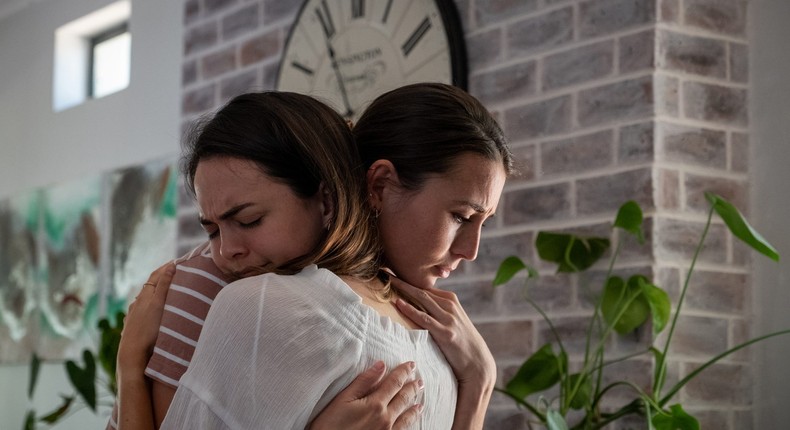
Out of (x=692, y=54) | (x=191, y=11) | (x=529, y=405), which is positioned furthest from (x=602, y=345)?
(x=191, y=11)

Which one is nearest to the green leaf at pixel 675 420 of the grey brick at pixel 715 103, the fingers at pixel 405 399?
the grey brick at pixel 715 103

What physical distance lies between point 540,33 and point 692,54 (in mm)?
366

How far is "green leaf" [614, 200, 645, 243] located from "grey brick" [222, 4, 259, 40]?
1712 millimetres

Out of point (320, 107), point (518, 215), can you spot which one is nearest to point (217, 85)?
point (518, 215)

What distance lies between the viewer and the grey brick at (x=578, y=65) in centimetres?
243

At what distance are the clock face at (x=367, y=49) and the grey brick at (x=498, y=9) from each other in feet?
0.22

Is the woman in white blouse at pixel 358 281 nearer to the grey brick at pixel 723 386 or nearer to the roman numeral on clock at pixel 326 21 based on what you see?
the grey brick at pixel 723 386

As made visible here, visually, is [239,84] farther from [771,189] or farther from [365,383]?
[365,383]

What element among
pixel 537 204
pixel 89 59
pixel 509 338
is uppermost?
pixel 89 59

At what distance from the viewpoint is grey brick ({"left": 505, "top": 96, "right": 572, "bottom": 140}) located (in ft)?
8.22

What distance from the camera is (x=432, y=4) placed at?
9.35ft

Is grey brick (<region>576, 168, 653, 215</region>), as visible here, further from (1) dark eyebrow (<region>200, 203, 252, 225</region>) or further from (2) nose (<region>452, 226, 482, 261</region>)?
(1) dark eyebrow (<region>200, 203, 252, 225</region>)

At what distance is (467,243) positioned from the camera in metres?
1.38

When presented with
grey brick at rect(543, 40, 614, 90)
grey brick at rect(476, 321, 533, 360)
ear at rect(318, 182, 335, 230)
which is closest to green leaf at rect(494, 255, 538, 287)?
grey brick at rect(476, 321, 533, 360)
